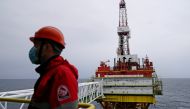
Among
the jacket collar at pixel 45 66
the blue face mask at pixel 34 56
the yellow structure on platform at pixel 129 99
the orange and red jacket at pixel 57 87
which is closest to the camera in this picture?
the orange and red jacket at pixel 57 87

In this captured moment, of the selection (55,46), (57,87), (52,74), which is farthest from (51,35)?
(57,87)

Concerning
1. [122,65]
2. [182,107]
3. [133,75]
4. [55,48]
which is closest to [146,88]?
[133,75]

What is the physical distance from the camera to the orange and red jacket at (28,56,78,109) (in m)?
1.61

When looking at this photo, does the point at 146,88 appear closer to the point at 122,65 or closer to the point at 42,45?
the point at 122,65

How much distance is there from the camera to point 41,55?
1923 mm

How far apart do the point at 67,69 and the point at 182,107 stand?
2248 inches

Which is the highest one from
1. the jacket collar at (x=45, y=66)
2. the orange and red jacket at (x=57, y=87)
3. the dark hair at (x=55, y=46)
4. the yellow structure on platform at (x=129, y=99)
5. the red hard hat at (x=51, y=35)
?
the red hard hat at (x=51, y=35)

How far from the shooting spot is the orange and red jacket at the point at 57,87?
1.61m

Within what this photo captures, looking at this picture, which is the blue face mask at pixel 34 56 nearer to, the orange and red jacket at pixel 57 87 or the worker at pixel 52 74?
the worker at pixel 52 74

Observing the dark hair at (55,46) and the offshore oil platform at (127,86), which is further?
the offshore oil platform at (127,86)

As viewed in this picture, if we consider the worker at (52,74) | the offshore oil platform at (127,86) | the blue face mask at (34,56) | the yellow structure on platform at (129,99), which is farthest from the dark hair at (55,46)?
the yellow structure on platform at (129,99)

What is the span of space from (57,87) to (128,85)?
19509 mm

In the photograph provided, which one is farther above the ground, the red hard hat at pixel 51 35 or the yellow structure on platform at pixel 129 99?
the red hard hat at pixel 51 35

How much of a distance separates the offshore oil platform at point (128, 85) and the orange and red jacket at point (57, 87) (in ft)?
63.1
